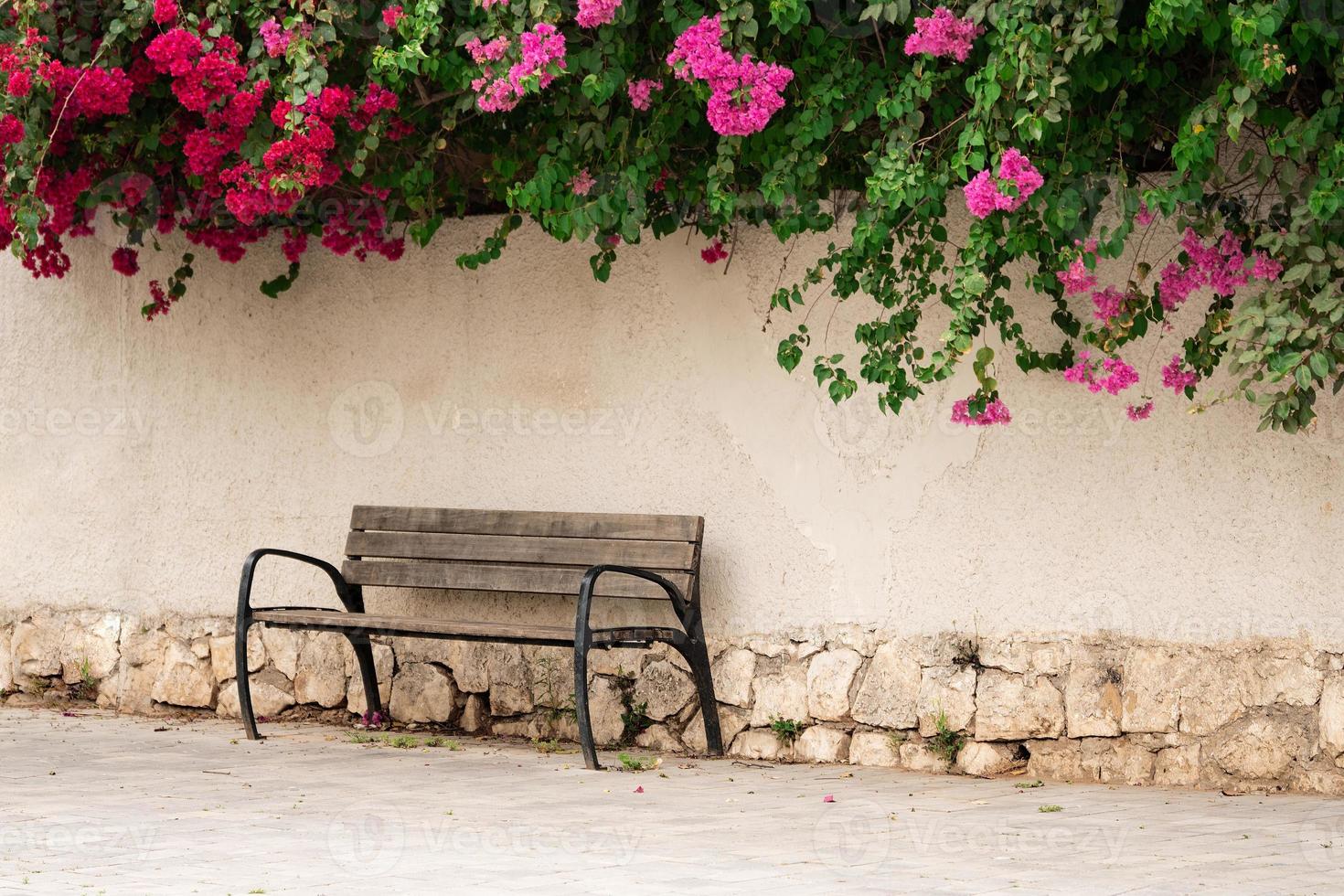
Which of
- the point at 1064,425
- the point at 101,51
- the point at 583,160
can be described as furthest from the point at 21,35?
the point at 1064,425

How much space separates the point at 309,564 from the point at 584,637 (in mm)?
1813

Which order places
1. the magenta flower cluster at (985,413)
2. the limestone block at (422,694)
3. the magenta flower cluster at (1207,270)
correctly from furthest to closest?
the limestone block at (422,694) → the magenta flower cluster at (985,413) → the magenta flower cluster at (1207,270)

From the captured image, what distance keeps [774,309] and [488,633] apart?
1.51 meters

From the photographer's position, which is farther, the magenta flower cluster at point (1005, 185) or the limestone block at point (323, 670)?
the limestone block at point (323, 670)

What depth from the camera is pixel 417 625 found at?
5.76 m

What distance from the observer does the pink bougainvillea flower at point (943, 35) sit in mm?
4402

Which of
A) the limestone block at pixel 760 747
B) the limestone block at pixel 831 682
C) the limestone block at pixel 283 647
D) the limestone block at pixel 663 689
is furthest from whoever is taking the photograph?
the limestone block at pixel 283 647

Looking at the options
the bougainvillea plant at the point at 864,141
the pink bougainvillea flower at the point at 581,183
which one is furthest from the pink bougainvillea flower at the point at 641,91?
the pink bougainvillea flower at the point at 581,183

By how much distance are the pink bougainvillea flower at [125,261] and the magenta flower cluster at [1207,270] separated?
412 centimetres

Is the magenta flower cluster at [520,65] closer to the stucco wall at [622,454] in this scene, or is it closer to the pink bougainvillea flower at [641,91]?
the pink bougainvillea flower at [641,91]

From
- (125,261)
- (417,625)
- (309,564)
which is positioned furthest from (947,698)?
(125,261)

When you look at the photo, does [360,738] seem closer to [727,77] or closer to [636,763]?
[636,763]

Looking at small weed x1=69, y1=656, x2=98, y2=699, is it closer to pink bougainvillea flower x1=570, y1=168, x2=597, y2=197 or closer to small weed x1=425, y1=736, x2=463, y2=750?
small weed x1=425, y1=736, x2=463, y2=750

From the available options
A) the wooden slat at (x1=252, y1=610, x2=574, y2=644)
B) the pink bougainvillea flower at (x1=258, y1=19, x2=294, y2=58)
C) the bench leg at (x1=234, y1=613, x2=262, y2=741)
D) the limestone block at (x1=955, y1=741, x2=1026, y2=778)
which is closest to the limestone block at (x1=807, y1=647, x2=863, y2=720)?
the limestone block at (x1=955, y1=741, x2=1026, y2=778)
